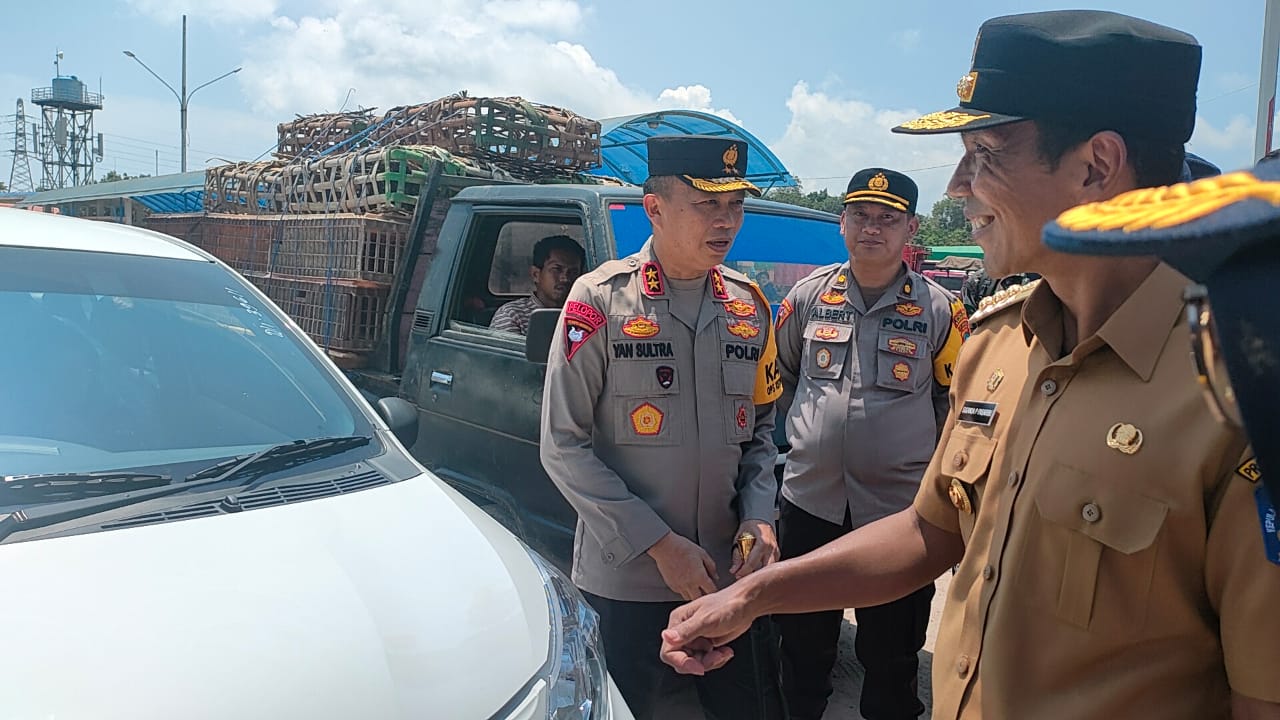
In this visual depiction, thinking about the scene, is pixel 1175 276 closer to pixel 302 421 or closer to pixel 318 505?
pixel 318 505

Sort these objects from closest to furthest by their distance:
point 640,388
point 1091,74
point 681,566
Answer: point 1091,74, point 681,566, point 640,388

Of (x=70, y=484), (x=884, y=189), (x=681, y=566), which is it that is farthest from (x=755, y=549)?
(x=70, y=484)

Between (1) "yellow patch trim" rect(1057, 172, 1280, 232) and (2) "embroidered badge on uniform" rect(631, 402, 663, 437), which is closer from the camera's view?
(1) "yellow patch trim" rect(1057, 172, 1280, 232)

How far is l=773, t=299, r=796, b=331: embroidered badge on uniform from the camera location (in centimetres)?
313

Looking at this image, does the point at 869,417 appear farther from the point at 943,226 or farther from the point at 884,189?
the point at 943,226

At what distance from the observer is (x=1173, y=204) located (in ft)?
1.87

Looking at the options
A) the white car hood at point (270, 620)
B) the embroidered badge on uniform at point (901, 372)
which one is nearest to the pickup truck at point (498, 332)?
the embroidered badge on uniform at point (901, 372)

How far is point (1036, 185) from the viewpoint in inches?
47.6

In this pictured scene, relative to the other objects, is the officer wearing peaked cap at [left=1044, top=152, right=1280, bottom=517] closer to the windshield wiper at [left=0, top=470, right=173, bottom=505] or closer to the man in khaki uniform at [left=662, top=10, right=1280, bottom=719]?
the man in khaki uniform at [left=662, top=10, right=1280, bottom=719]

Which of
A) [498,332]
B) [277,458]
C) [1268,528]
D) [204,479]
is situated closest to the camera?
[1268,528]

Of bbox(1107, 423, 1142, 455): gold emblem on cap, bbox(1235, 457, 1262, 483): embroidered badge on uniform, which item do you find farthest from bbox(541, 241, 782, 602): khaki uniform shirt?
bbox(1235, 457, 1262, 483): embroidered badge on uniform

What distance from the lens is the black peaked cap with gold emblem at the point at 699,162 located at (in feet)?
8.08

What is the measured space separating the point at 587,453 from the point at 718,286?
65 cm

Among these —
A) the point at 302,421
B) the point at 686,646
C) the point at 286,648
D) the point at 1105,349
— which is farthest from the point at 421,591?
the point at 1105,349
